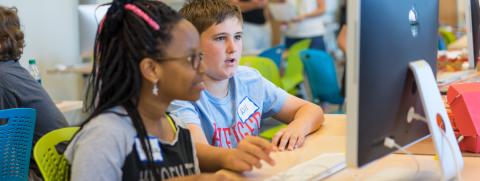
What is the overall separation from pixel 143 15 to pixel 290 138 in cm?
63

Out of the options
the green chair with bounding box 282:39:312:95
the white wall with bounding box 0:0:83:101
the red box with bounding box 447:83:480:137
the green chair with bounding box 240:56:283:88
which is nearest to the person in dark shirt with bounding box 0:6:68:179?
the green chair with bounding box 240:56:283:88

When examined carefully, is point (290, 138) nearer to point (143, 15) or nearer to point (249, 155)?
point (249, 155)

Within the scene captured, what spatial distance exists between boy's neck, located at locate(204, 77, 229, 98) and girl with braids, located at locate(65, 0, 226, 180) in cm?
55

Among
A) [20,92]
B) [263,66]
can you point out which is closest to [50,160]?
[20,92]

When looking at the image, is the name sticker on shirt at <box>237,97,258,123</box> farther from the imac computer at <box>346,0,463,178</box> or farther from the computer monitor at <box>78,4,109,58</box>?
the computer monitor at <box>78,4,109,58</box>

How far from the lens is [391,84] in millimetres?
1302

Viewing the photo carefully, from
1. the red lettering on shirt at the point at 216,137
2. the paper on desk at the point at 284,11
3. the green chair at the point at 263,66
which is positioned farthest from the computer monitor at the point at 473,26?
the paper on desk at the point at 284,11

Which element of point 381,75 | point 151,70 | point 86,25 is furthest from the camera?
point 86,25

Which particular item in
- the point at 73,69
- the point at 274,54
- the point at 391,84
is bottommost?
the point at 274,54

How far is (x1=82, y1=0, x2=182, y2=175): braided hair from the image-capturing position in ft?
4.56

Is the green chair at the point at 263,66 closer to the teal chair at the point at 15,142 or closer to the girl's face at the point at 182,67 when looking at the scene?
the teal chair at the point at 15,142

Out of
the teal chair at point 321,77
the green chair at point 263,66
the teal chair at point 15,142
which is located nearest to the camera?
the teal chair at point 15,142

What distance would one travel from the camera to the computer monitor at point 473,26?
2781mm

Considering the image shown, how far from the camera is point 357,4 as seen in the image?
1168 millimetres
